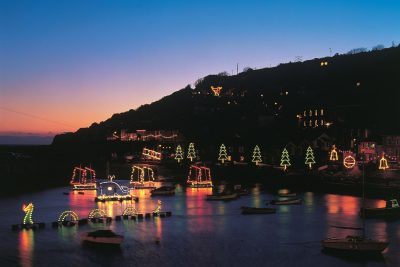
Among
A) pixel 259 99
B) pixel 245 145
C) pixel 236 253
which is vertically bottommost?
pixel 236 253

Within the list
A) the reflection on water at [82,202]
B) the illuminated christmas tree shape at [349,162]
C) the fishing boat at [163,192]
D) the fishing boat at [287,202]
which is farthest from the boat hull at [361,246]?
the illuminated christmas tree shape at [349,162]

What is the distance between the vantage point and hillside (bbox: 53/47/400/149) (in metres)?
84.3

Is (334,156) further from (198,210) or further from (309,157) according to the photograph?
(198,210)

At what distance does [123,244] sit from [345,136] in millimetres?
47747

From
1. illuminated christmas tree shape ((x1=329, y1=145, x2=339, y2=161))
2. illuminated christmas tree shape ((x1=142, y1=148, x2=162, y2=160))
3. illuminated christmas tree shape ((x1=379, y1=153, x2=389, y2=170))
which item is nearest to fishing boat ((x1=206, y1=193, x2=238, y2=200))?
illuminated christmas tree shape ((x1=379, y1=153, x2=389, y2=170))

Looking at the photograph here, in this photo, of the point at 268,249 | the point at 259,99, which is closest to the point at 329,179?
the point at 268,249

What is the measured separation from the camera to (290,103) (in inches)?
4528

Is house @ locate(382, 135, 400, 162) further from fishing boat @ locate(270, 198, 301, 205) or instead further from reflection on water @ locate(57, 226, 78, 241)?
reflection on water @ locate(57, 226, 78, 241)

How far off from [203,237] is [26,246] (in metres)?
9.70

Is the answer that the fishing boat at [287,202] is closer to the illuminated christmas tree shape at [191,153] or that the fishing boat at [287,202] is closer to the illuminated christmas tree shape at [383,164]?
the illuminated christmas tree shape at [383,164]

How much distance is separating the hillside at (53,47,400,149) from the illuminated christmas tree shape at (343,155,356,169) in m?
7.25

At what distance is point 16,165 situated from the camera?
121625 millimetres

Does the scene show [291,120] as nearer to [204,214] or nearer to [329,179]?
[329,179]

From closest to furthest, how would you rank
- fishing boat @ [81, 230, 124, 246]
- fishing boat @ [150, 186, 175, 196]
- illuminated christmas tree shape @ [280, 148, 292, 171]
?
fishing boat @ [81, 230, 124, 246], fishing boat @ [150, 186, 175, 196], illuminated christmas tree shape @ [280, 148, 292, 171]
